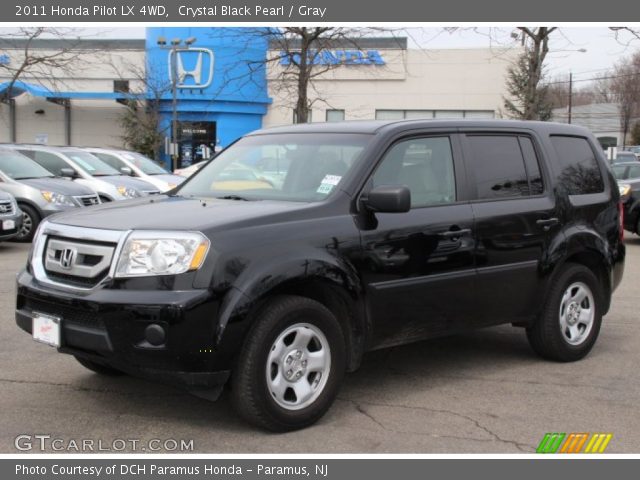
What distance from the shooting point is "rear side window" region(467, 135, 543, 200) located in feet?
17.9

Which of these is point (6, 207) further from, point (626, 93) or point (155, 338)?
point (626, 93)

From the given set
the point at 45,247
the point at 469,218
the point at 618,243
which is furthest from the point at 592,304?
the point at 45,247

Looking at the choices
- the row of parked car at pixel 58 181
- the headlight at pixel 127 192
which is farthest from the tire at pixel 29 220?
the headlight at pixel 127 192

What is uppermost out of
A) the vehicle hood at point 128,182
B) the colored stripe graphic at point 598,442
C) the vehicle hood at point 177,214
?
the vehicle hood at point 177,214

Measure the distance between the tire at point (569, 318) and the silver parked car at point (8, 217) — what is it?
8.73 meters

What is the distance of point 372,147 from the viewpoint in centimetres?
494

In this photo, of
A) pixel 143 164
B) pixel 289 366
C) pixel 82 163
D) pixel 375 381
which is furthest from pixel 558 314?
pixel 143 164

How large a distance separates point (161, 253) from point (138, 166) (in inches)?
567

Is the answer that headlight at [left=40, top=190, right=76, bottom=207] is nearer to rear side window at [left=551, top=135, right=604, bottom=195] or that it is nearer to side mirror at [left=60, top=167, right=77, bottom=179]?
side mirror at [left=60, top=167, right=77, bottom=179]

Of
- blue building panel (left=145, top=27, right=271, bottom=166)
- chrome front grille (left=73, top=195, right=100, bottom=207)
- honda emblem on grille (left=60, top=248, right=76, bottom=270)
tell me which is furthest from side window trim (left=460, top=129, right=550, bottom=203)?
blue building panel (left=145, top=27, right=271, bottom=166)

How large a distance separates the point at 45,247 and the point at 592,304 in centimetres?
418

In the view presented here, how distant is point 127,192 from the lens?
1526cm

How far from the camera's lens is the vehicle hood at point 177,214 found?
4230mm

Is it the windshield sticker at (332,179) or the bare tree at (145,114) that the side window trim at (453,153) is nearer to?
the windshield sticker at (332,179)
